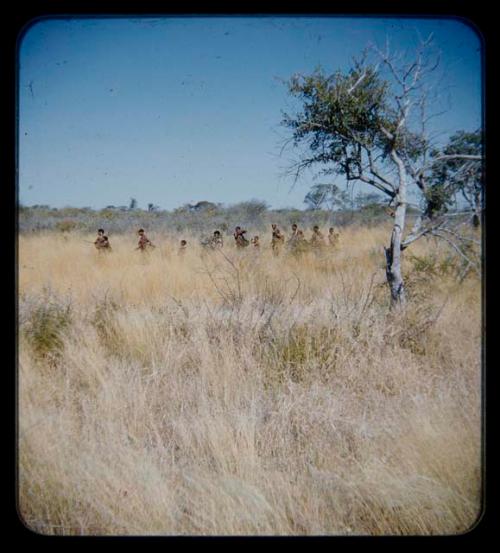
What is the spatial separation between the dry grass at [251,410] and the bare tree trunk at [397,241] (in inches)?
4.9

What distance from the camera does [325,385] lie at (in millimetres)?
3287

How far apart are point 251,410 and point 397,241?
239 centimetres

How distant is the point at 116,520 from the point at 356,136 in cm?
376

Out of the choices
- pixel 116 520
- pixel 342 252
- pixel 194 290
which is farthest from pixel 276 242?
pixel 116 520

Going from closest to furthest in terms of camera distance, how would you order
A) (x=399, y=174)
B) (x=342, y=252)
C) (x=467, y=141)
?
(x=467, y=141) → (x=399, y=174) → (x=342, y=252)

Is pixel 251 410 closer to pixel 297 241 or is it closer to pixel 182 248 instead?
pixel 297 241

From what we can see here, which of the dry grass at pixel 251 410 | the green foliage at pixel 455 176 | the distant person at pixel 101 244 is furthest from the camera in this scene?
the distant person at pixel 101 244

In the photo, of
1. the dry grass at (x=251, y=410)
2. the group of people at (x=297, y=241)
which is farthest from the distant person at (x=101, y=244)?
the dry grass at (x=251, y=410)

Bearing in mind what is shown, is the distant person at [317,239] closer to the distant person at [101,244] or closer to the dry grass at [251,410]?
the dry grass at [251,410]

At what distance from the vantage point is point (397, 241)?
4.45 m

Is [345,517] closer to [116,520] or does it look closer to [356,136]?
[116,520]

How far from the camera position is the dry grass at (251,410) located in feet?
7.34

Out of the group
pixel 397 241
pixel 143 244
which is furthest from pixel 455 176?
pixel 143 244
